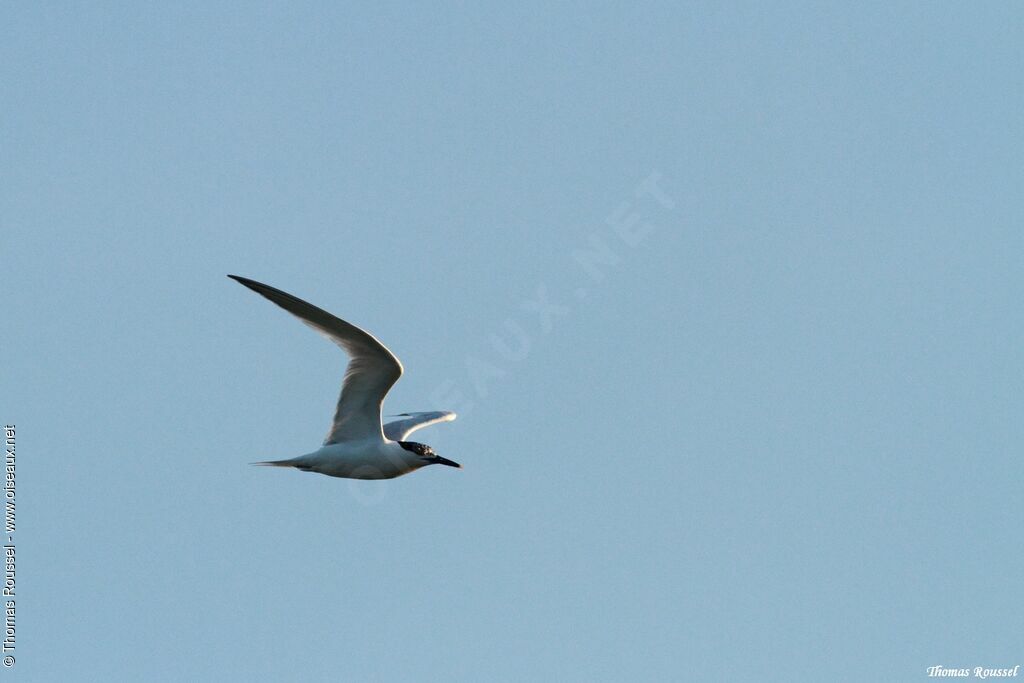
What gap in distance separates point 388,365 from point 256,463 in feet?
9.01

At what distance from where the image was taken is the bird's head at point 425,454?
21812 mm

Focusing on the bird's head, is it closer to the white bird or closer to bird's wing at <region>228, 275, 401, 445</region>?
the white bird

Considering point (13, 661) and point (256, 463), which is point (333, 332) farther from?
point (13, 661)

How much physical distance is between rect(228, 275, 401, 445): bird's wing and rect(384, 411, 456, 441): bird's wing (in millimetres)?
2780

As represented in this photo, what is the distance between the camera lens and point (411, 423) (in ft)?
81.2

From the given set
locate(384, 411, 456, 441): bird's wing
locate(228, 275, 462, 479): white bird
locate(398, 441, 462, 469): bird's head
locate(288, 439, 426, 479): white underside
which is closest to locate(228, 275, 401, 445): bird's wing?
locate(228, 275, 462, 479): white bird

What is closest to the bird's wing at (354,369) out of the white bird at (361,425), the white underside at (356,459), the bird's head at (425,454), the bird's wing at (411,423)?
the white bird at (361,425)

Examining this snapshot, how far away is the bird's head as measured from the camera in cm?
2181

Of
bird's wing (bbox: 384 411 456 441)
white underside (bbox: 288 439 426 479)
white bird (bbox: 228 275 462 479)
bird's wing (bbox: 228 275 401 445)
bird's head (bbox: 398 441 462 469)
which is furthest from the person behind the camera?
bird's wing (bbox: 384 411 456 441)

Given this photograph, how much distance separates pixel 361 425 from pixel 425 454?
139 cm

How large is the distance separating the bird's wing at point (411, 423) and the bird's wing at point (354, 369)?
2780mm

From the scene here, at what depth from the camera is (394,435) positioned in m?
24.0

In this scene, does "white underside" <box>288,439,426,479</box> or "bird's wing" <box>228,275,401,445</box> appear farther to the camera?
"white underside" <box>288,439,426,479</box>

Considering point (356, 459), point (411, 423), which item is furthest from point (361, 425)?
point (411, 423)
